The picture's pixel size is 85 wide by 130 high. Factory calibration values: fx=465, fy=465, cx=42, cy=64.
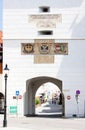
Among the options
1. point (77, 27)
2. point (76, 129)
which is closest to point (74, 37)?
point (77, 27)

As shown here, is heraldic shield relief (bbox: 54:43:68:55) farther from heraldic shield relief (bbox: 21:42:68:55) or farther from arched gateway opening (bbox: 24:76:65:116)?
arched gateway opening (bbox: 24:76:65:116)

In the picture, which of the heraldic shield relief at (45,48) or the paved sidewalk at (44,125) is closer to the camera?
the paved sidewalk at (44,125)

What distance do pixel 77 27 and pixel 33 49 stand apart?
507cm

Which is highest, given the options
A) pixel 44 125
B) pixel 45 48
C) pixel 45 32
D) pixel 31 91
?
pixel 45 32

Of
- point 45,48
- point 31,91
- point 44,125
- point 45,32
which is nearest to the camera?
point 44,125

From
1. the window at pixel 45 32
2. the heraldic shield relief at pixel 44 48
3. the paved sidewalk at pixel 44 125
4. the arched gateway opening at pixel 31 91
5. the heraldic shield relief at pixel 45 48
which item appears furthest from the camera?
the arched gateway opening at pixel 31 91

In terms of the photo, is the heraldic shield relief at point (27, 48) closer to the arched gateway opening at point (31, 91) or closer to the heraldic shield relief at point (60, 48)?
the heraldic shield relief at point (60, 48)

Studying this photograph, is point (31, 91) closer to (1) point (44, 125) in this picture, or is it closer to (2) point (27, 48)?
(2) point (27, 48)

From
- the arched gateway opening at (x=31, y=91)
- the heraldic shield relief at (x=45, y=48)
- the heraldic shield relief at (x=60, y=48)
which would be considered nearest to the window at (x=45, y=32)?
the heraldic shield relief at (x=45, y=48)

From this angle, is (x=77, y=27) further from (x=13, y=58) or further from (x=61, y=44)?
(x=13, y=58)

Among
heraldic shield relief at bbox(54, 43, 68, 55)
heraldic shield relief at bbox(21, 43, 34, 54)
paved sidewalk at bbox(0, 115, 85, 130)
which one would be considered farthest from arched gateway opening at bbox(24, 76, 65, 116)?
paved sidewalk at bbox(0, 115, 85, 130)

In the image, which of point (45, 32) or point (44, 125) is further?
point (45, 32)

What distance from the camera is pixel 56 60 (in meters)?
47.5

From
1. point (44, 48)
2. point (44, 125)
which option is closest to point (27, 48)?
point (44, 48)
